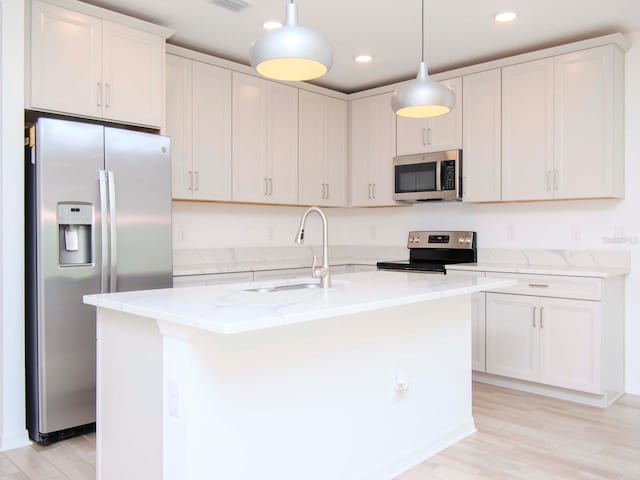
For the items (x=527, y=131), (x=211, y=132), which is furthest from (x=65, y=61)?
(x=527, y=131)

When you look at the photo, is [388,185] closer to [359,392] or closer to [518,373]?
[518,373]

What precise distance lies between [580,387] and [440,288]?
1.75 metres

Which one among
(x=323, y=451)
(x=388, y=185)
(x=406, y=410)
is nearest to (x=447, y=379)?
(x=406, y=410)

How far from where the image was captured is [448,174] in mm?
4328

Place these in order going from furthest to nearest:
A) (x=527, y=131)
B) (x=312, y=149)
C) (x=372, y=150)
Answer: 1. (x=372, y=150)
2. (x=312, y=149)
3. (x=527, y=131)

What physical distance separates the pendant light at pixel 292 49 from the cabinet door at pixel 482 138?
2513 millimetres

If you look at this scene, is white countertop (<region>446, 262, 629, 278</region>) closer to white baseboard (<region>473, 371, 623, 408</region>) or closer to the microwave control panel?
the microwave control panel

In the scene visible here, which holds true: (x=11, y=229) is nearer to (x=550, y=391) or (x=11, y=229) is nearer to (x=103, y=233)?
(x=103, y=233)

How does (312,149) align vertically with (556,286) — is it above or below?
above

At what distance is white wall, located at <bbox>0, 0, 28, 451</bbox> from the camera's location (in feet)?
9.09

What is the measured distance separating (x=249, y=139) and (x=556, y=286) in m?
2.58

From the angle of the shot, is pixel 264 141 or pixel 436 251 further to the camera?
pixel 436 251

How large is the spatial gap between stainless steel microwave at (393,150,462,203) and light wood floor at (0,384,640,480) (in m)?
1.78

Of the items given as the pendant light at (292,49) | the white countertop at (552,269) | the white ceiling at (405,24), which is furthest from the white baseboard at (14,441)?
the white countertop at (552,269)
